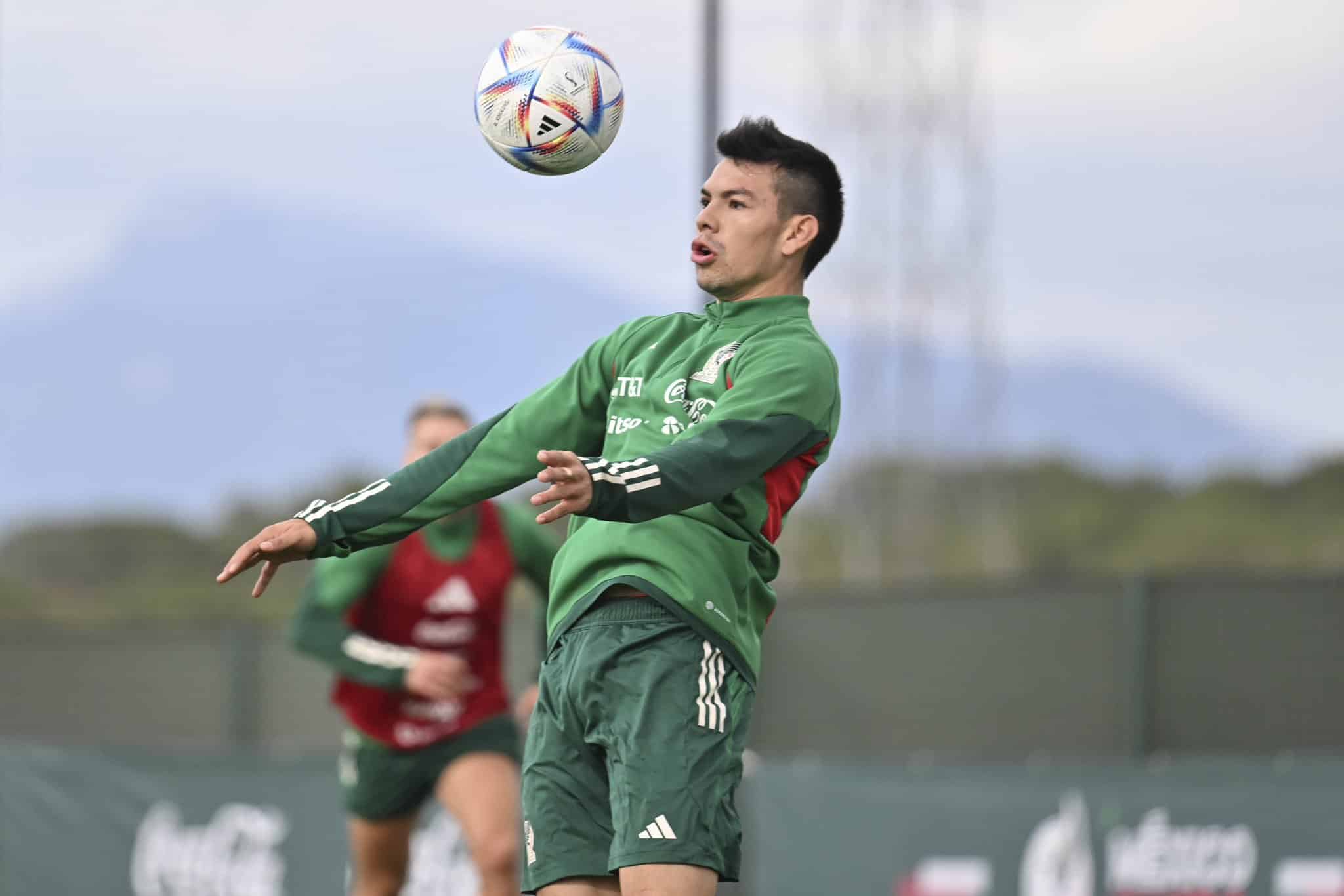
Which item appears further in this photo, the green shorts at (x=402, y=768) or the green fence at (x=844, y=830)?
the green fence at (x=844, y=830)

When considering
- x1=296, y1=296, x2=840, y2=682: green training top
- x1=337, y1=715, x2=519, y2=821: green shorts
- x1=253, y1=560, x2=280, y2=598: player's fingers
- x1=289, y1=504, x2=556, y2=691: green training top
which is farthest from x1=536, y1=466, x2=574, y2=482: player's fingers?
x1=337, y1=715, x2=519, y2=821: green shorts

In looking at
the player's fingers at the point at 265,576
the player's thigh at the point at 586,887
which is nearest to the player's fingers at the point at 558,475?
the player's fingers at the point at 265,576

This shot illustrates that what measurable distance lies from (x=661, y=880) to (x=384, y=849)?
13.9 feet

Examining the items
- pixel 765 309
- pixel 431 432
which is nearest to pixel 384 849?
pixel 431 432

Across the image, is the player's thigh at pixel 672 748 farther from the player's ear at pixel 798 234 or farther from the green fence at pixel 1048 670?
the green fence at pixel 1048 670

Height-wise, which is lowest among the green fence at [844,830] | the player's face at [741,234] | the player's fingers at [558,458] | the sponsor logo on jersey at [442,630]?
the green fence at [844,830]

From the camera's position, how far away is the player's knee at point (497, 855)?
26.0 ft

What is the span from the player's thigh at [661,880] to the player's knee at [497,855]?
11.5 feet

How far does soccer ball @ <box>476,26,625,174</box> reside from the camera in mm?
5242

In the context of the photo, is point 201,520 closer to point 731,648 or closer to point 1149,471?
point 1149,471

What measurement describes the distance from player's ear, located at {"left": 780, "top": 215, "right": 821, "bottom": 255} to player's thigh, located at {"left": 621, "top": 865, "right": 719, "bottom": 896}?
156cm

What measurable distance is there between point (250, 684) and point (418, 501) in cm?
1113

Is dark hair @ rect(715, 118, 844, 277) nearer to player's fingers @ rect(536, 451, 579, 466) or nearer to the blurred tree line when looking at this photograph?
player's fingers @ rect(536, 451, 579, 466)

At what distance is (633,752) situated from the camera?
14.8ft
